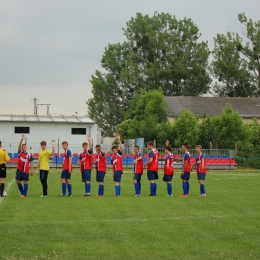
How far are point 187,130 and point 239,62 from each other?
2946 cm

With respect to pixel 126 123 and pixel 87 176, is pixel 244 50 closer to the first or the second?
pixel 126 123

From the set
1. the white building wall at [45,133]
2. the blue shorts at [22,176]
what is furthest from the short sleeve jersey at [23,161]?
the white building wall at [45,133]

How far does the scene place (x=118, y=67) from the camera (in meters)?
83.3

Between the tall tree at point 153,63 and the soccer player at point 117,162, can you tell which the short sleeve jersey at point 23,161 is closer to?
the soccer player at point 117,162

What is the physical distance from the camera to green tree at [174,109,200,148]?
181 feet

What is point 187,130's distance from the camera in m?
55.7

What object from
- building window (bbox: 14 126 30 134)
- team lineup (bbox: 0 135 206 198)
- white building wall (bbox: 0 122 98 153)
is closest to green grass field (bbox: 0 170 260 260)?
team lineup (bbox: 0 135 206 198)

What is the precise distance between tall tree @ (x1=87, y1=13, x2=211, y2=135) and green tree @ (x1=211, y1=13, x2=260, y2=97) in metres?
2.11

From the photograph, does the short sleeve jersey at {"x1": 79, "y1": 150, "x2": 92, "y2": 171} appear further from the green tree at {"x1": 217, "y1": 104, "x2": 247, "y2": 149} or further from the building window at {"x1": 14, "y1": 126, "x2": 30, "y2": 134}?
the green tree at {"x1": 217, "y1": 104, "x2": 247, "y2": 149}

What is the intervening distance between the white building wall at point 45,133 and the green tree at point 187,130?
8.29 metres

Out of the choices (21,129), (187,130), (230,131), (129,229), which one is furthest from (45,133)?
(129,229)

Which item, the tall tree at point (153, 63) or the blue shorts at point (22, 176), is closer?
the blue shorts at point (22, 176)

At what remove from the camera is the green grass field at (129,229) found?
9.77 m

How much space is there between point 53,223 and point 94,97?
70.9 metres
